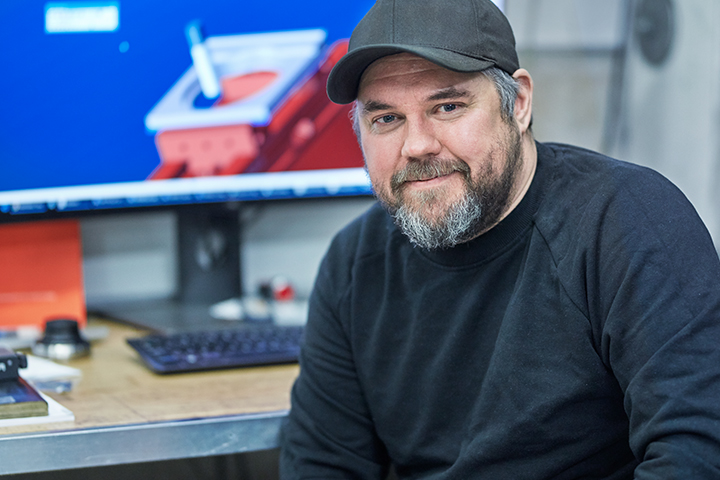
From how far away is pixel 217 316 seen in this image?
4.41ft

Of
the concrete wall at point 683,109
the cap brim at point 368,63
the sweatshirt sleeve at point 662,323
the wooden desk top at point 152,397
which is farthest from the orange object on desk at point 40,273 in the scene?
the concrete wall at point 683,109

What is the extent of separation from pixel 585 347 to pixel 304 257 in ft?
2.71

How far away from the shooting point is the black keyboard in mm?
1047

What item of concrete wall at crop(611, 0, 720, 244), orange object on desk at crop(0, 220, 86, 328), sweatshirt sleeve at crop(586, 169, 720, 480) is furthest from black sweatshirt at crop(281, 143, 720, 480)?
concrete wall at crop(611, 0, 720, 244)

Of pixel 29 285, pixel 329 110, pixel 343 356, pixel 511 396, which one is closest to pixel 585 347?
pixel 511 396

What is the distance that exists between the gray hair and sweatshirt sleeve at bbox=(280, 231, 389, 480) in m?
0.29

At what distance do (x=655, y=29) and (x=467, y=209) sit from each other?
0.98 m

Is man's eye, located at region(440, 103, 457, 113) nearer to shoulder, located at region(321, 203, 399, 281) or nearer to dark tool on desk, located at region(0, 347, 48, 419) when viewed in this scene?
shoulder, located at region(321, 203, 399, 281)

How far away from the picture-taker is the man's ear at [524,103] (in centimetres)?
93

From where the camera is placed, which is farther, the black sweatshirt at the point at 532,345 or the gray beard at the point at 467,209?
the gray beard at the point at 467,209

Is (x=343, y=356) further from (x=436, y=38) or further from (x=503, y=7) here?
(x=503, y=7)

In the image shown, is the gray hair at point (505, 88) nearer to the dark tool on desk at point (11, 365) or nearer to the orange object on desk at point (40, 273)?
the dark tool on desk at point (11, 365)

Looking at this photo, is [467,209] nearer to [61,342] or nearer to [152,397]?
[152,397]

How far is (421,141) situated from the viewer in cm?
88
